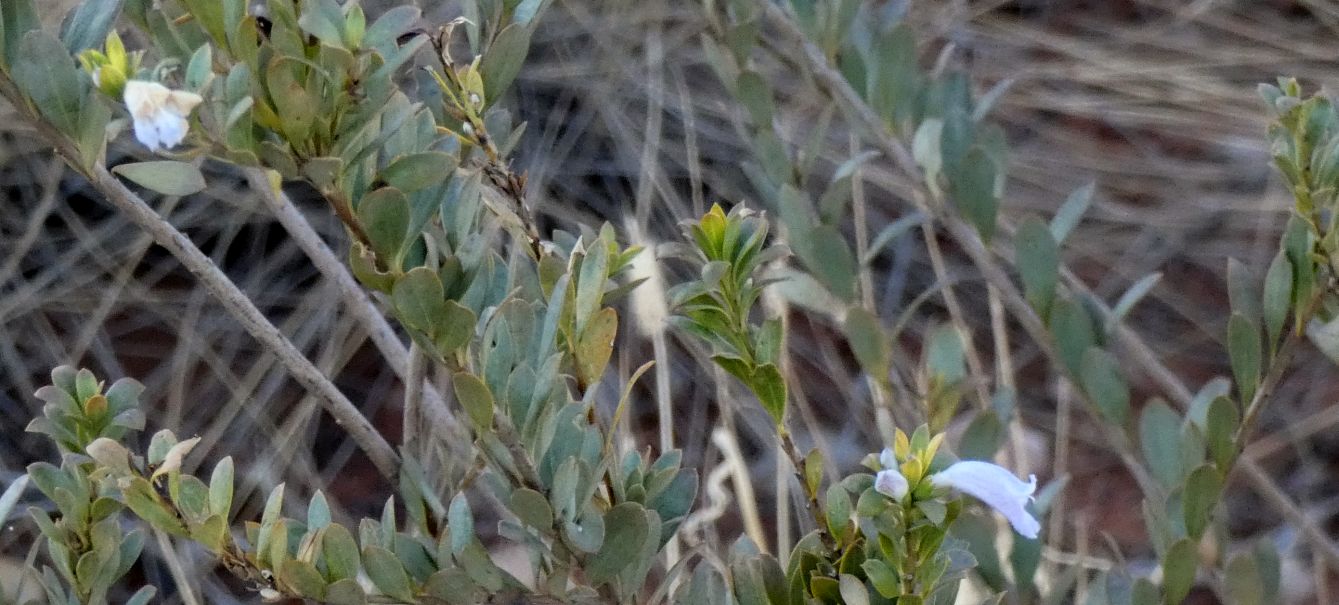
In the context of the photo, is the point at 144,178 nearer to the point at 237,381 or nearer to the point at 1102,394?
the point at 1102,394

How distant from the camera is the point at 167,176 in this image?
55 centimetres

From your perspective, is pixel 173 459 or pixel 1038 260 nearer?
pixel 173 459

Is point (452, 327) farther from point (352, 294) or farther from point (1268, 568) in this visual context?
point (1268, 568)

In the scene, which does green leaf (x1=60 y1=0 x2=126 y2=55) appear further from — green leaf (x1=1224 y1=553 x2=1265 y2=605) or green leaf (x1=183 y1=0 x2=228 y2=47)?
green leaf (x1=1224 y1=553 x2=1265 y2=605)

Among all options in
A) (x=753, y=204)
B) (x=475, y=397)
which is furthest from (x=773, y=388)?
(x=753, y=204)

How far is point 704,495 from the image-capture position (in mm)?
1644

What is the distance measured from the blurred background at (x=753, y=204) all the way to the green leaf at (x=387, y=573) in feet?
2.70

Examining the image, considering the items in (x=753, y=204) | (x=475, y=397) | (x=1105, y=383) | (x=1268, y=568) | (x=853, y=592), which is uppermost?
(x=475, y=397)

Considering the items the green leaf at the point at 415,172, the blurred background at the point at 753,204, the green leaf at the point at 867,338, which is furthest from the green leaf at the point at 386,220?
the blurred background at the point at 753,204

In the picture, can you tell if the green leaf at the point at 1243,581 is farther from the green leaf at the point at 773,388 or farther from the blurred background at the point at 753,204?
the blurred background at the point at 753,204

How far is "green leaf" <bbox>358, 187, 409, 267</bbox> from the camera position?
0.54m

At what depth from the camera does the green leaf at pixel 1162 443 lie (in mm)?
793

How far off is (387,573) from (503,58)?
0.26m

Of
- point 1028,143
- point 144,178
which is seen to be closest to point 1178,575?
point 144,178
